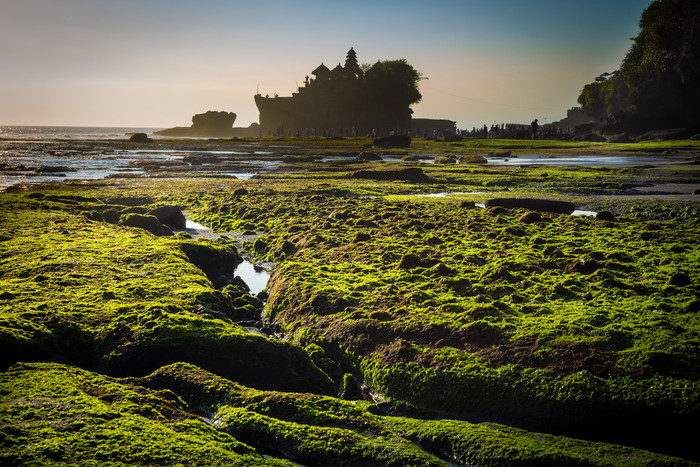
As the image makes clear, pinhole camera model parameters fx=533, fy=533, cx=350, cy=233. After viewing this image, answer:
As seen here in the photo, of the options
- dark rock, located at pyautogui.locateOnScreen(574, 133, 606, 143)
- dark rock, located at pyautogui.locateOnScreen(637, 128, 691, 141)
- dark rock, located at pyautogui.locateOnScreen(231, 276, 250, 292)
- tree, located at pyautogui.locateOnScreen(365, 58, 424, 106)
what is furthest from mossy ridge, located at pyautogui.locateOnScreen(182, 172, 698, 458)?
tree, located at pyautogui.locateOnScreen(365, 58, 424, 106)

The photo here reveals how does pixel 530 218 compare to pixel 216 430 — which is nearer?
pixel 216 430

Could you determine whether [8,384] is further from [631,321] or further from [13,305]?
[631,321]

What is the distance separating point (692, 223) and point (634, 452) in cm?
1062

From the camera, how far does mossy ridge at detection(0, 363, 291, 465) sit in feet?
13.8

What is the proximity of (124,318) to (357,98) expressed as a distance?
127m

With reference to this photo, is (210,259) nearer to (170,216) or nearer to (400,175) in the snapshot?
(170,216)

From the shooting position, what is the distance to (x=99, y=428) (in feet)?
15.0

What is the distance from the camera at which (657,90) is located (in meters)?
78.9

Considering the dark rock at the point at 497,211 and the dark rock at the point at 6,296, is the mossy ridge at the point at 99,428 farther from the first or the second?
the dark rock at the point at 497,211

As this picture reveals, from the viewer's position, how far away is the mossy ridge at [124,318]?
652 centimetres

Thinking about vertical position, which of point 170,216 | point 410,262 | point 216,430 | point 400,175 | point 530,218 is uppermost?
point 400,175

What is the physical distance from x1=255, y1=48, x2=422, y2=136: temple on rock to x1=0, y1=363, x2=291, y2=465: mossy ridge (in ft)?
372

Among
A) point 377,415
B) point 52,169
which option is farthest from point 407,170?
point 52,169

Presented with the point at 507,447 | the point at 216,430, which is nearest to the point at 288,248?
the point at 216,430
